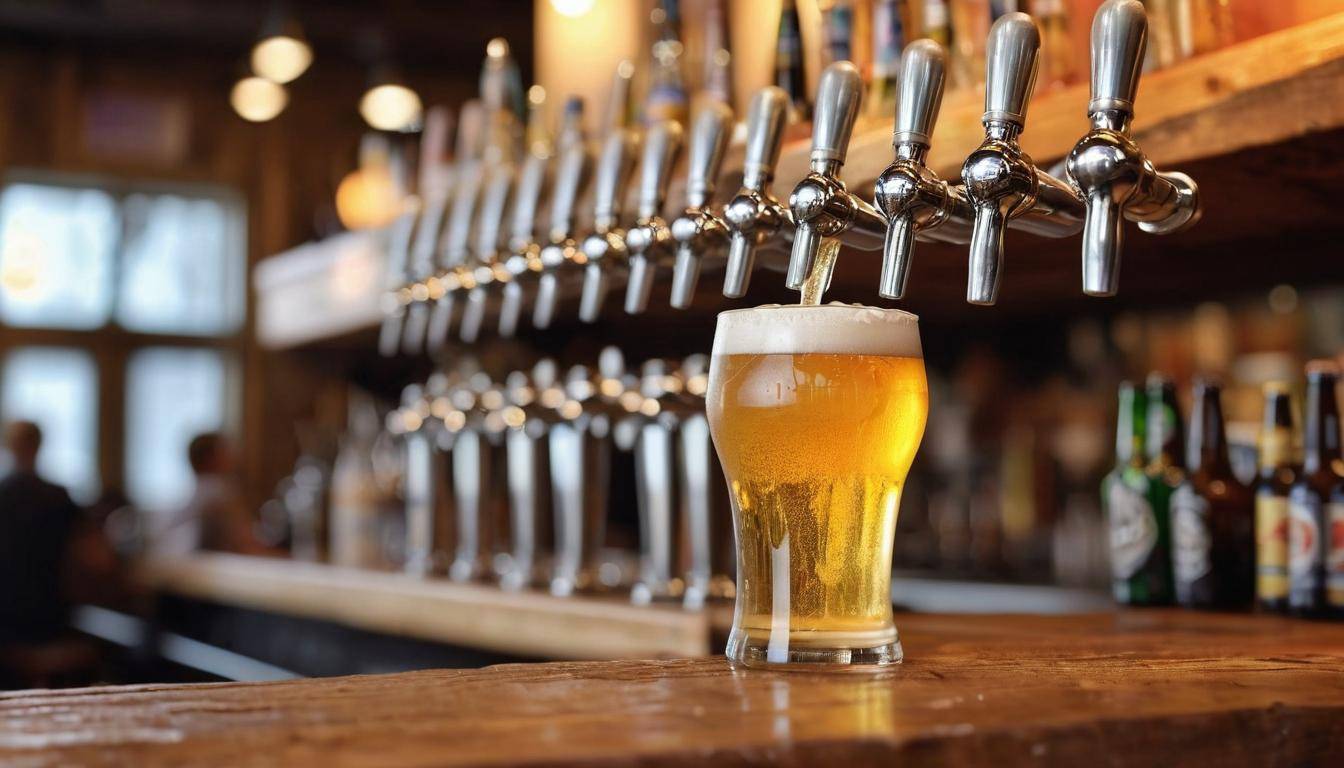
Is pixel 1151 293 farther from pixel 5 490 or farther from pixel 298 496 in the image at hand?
pixel 5 490

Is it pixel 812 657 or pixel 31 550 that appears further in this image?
pixel 31 550

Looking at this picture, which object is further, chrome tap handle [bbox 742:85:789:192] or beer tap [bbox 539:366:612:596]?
beer tap [bbox 539:366:612:596]

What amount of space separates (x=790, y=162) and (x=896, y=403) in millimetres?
919

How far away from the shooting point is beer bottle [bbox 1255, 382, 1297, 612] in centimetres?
171

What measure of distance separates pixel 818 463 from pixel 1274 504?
92 cm

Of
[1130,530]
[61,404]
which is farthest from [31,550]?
[1130,530]

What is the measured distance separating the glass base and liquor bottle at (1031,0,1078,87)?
1.00 meters

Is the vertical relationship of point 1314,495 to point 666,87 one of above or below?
→ below

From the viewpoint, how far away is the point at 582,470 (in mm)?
2521

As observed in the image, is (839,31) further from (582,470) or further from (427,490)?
(427,490)

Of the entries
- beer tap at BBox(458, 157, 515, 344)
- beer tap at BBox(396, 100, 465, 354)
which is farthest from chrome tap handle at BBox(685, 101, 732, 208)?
beer tap at BBox(396, 100, 465, 354)

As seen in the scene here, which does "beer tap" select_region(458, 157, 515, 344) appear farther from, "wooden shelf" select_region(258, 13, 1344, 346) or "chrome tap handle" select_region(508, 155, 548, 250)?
"wooden shelf" select_region(258, 13, 1344, 346)

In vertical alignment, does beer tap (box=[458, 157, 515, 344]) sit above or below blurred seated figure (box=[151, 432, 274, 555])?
above

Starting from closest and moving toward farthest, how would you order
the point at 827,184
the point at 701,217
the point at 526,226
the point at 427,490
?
1. the point at 827,184
2. the point at 701,217
3. the point at 526,226
4. the point at 427,490
